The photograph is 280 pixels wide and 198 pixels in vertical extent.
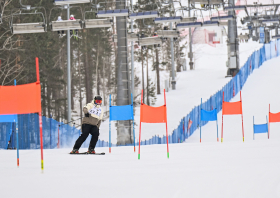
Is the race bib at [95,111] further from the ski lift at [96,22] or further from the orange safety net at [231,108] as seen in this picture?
the ski lift at [96,22]

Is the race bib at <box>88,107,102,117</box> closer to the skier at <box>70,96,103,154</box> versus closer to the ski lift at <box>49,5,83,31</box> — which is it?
the skier at <box>70,96,103,154</box>

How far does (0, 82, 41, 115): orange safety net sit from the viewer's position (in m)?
8.22

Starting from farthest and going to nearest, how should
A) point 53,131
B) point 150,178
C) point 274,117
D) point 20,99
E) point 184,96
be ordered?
point 184,96, point 274,117, point 53,131, point 20,99, point 150,178

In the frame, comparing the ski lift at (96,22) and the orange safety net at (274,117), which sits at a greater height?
the ski lift at (96,22)

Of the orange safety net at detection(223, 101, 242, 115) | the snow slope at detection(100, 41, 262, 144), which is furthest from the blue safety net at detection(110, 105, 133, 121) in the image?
the snow slope at detection(100, 41, 262, 144)

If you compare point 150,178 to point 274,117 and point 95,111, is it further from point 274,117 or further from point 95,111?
point 274,117

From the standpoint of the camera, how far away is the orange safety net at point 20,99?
8.22 metres

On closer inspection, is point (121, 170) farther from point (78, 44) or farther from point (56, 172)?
point (78, 44)

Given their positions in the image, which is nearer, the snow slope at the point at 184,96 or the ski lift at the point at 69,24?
the ski lift at the point at 69,24

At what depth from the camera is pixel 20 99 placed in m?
8.34

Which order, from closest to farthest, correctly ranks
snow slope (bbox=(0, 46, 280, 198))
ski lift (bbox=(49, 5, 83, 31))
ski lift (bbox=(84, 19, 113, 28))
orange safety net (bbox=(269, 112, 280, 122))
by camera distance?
snow slope (bbox=(0, 46, 280, 198)) → ski lift (bbox=(49, 5, 83, 31)) → ski lift (bbox=(84, 19, 113, 28)) → orange safety net (bbox=(269, 112, 280, 122))

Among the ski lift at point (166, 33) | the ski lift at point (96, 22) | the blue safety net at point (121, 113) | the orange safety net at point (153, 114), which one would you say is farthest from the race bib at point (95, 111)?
the ski lift at point (166, 33)

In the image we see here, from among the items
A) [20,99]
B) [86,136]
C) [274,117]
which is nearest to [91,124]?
[86,136]

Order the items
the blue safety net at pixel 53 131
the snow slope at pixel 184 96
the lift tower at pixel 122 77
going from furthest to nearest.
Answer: the snow slope at pixel 184 96 → the lift tower at pixel 122 77 → the blue safety net at pixel 53 131
